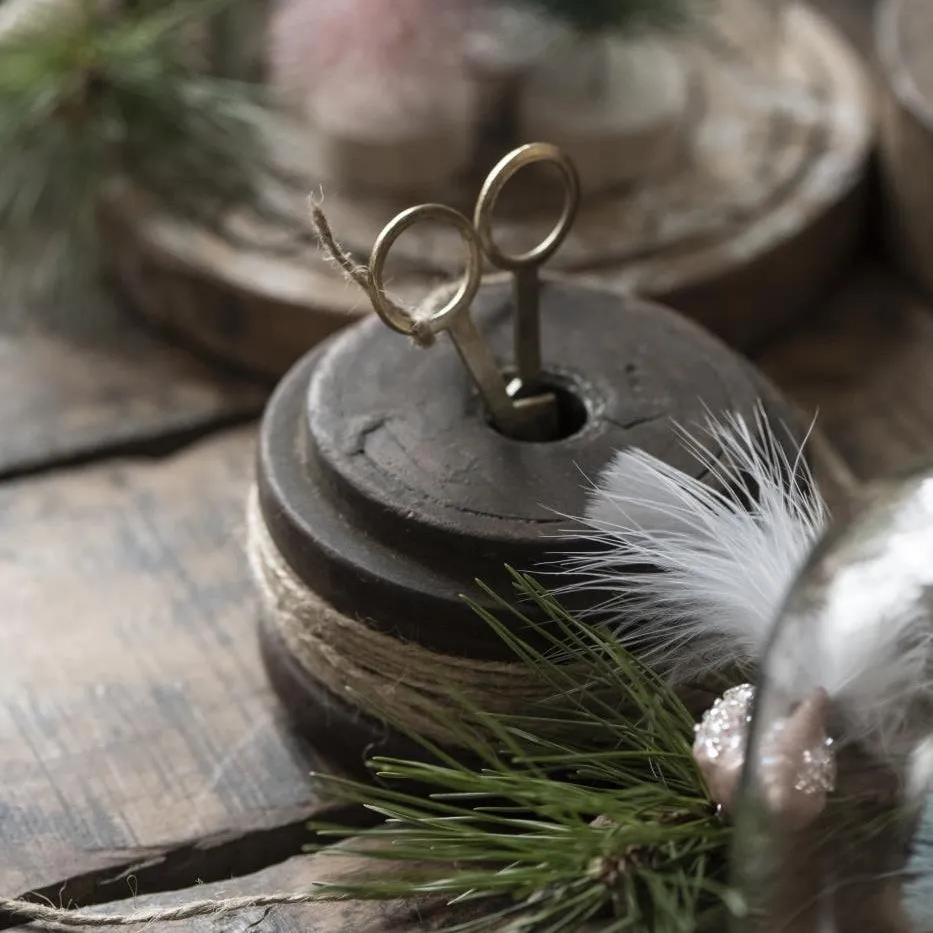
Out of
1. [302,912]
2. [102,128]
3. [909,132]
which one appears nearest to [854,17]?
[909,132]

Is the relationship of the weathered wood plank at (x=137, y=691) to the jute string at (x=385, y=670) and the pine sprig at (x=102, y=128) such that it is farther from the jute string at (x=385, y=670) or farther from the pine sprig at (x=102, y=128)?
the pine sprig at (x=102, y=128)

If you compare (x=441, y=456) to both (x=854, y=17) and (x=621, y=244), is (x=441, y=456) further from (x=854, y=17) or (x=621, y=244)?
(x=854, y=17)

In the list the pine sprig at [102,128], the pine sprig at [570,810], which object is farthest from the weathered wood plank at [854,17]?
the pine sprig at [570,810]

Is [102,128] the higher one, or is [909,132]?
[102,128]

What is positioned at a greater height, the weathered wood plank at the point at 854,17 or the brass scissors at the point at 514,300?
the brass scissors at the point at 514,300

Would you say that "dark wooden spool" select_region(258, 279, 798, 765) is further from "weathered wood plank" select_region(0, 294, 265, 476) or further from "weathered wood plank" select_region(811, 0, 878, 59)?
"weathered wood plank" select_region(811, 0, 878, 59)

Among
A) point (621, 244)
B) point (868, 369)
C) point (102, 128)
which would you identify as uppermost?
point (102, 128)
